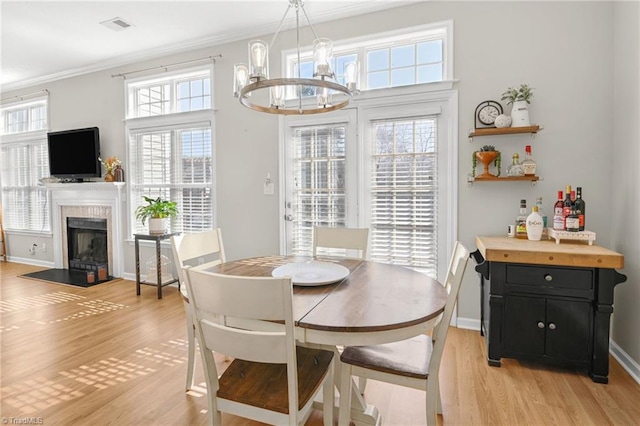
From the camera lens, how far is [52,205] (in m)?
5.21

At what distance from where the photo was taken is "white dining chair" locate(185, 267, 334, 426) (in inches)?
44.4

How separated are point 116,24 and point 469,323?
458cm

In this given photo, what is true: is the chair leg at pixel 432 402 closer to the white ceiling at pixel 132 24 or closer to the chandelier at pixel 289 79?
the chandelier at pixel 289 79

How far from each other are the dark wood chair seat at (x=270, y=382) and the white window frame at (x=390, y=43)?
2.60 metres

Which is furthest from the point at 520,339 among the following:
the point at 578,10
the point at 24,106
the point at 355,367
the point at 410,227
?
the point at 24,106

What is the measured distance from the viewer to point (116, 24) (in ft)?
11.5

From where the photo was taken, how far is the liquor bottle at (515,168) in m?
2.64

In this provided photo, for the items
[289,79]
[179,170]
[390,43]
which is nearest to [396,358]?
[289,79]

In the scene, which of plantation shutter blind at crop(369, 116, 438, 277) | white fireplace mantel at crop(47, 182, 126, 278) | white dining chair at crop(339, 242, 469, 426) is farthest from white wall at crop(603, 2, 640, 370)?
white fireplace mantel at crop(47, 182, 126, 278)

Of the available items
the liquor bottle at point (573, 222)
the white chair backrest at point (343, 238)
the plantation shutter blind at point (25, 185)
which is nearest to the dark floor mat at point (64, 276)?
the plantation shutter blind at point (25, 185)

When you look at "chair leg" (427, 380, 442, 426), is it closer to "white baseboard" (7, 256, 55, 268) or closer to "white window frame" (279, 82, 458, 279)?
Result: "white window frame" (279, 82, 458, 279)

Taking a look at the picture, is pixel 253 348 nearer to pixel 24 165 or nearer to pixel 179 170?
pixel 179 170

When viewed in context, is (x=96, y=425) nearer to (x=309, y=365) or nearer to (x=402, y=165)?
(x=309, y=365)

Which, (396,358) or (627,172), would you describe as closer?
(396,358)
